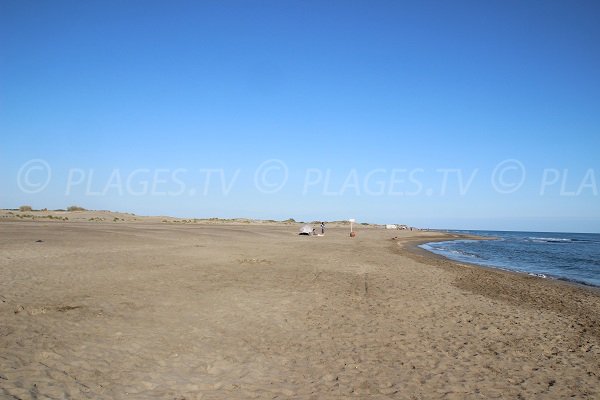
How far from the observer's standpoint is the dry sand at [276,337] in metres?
5.88

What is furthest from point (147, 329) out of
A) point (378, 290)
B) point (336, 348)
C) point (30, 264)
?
point (30, 264)

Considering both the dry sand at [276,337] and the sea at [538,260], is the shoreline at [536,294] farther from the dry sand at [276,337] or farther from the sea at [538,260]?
the sea at [538,260]

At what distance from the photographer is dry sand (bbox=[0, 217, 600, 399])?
5.88m

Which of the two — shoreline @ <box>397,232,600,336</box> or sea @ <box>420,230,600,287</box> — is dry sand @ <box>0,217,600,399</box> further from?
sea @ <box>420,230,600,287</box>

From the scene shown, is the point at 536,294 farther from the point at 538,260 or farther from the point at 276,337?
the point at 538,260

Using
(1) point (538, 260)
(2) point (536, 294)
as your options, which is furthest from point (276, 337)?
(1) point (538, 260)

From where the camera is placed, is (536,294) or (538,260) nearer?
(536,294)

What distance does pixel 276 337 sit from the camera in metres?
8.19

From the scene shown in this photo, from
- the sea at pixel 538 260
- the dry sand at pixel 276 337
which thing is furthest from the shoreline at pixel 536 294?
the sea at pixel 538 260

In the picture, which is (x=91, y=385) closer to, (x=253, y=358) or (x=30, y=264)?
(x=253, y=358)

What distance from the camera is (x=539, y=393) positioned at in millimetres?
6074

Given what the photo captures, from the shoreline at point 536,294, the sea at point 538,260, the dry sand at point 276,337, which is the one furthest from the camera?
the sea at point 538,260

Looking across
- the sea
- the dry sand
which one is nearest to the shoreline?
the dry sand

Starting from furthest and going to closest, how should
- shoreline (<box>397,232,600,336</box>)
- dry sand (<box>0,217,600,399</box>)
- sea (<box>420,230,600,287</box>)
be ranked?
sea (<box>420,230,600,287</box>) → shoreline (<box>397,232,600,336</box>) → dry sand (<box>0,217,600,399</box>)
